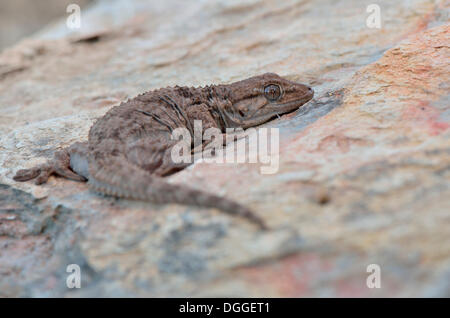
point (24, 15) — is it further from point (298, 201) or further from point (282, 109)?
point (298, 201)

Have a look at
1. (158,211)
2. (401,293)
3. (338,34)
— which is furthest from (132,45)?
(401,293)

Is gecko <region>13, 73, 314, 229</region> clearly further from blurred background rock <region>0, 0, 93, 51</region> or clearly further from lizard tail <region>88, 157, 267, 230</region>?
blurred background rock <region>0, 0, 93, 51</region>

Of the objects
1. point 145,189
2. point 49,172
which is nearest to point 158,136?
point 49,172

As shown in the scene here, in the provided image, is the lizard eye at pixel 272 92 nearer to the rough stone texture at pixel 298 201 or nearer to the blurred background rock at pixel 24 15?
the rough stone texture at pixel 298 201

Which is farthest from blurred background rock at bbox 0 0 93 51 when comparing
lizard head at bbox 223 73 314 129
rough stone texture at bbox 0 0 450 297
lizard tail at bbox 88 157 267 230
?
lizard tail at bbox 88 157 267 230

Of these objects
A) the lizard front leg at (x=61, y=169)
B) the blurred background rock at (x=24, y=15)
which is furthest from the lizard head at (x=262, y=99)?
the blurred background rock at (x=24, y=15)
